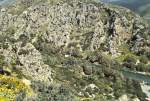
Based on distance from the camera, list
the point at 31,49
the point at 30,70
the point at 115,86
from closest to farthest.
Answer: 1. the point at 30,70
2. the point at 31,49
3. the point at 115,86

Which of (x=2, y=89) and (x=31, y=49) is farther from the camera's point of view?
(x=31, y=49)

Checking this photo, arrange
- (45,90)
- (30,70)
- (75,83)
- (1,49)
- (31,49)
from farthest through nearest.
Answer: (75,83)
(31,49)
(1,49)
(30,70)
(45,90)

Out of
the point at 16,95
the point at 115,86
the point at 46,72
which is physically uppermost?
the point at 16,95

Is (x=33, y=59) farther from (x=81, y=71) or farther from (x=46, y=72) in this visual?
(x=81, y=71)

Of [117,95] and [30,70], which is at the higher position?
[30,70]

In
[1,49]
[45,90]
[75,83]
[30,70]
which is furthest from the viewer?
[75,83]

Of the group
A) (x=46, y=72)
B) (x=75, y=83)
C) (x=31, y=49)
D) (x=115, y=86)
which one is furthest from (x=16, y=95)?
(x=115, y=86)

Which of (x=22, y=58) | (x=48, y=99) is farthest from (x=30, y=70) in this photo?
(x=48, y=99)

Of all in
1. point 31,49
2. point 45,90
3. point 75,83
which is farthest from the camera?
point 75,83

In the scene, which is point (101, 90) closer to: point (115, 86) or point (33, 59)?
point (115, 86)
